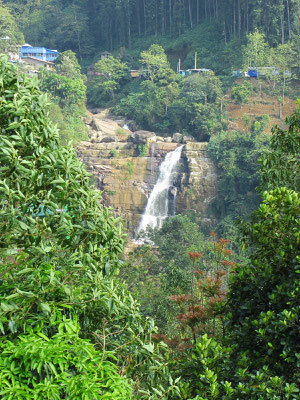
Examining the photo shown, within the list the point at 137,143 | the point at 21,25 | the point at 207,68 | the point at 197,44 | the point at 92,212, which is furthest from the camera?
the point at 21,25

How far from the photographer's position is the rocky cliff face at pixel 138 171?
2427 cm

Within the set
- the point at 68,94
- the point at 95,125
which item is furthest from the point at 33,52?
the point at 95,125

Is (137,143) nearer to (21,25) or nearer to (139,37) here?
(139,37)

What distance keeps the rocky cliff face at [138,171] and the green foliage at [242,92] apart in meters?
4.02

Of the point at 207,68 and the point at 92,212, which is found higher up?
the point at 207,68

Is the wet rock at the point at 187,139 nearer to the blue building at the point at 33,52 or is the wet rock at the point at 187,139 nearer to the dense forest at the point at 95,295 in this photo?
the blue building at the point at 33,52

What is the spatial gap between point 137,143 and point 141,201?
3.45 m

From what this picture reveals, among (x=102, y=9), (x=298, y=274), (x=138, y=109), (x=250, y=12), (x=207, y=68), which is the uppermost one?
(x=102, y=9)

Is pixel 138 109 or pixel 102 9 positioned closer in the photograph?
pixel 138 109

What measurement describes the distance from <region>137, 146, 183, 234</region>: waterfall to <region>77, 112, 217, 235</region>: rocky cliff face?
0.25m

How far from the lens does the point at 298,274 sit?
125 inches

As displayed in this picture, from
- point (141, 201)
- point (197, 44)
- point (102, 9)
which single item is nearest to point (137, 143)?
point (141, 201)

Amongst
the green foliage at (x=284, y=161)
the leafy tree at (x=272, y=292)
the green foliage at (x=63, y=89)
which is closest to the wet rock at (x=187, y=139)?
the green foliage at (x=63, y=89)

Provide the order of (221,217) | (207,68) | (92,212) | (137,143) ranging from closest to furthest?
(92,212), (221,217), (137,143), (207,68)
